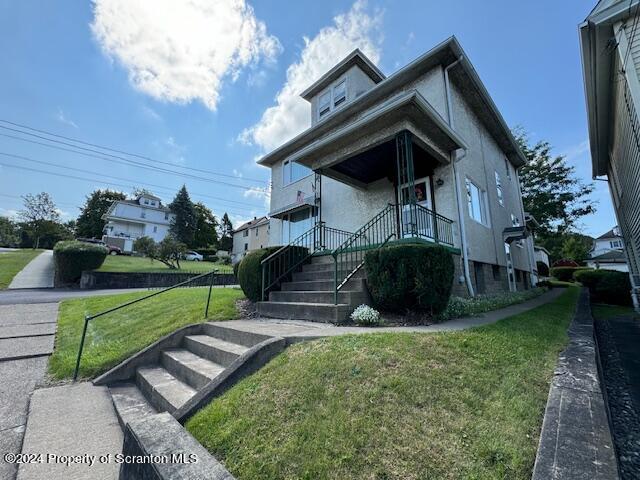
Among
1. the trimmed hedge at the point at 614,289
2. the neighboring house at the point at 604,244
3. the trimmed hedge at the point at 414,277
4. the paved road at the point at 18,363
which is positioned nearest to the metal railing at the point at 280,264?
the trimmed hedge at the point at 414,277

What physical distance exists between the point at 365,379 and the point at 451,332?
211 cm

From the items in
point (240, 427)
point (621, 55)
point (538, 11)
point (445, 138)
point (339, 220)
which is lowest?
point (240, 427)

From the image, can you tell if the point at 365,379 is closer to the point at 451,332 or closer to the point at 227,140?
the point at 451,332

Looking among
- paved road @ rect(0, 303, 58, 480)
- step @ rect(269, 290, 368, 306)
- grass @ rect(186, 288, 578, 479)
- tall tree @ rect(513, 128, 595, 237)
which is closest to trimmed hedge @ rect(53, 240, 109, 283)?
paved road @ rect(0, 303, 58, 480)

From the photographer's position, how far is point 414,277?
5.07 m

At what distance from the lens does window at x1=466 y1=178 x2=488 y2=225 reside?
923 cm

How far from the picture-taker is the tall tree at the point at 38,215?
96.8 feet

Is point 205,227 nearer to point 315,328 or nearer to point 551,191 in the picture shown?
point 551,191

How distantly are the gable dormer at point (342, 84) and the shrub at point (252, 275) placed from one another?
7.54 metres

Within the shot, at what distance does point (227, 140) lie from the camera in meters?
16.8

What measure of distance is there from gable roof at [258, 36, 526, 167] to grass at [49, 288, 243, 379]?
7.87 meters

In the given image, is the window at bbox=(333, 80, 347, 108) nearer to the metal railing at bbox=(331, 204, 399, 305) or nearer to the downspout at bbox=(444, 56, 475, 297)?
the downspout at bbox=(444, 56, 475, 297)

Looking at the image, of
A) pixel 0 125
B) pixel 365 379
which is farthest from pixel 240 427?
pixel 0 125

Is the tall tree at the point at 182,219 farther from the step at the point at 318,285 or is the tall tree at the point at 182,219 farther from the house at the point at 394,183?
the step at the point at 318,285
